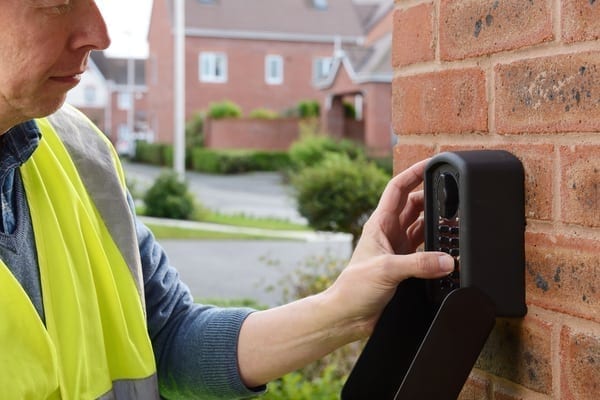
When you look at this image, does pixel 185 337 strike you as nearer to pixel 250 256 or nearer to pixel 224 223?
pixel 250 256

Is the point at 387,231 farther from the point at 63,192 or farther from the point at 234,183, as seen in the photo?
the point at 234,183

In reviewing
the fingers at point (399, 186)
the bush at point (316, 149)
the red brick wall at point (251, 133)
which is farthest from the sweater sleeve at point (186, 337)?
the red brick wall at point (251, 133)

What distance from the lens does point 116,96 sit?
151 ft

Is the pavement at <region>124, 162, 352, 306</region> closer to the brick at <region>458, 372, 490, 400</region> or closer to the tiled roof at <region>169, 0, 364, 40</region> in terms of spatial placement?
the brick at <region>458, 372, 490, 400</region>

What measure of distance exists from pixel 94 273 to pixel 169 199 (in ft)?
48.1

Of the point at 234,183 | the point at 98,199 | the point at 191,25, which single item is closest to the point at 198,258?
the point at 98,199

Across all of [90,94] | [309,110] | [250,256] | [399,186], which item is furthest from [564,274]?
[90,94]

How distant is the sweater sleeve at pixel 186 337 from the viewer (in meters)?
1.71

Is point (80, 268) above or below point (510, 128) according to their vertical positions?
below

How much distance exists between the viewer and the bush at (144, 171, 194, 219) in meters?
16.1

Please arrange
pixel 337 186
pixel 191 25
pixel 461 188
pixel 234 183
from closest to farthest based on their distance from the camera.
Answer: pixel 461 188 → pixel 337 186 → pixel 234 183 → pixel 191 25

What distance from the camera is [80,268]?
4.83 feet

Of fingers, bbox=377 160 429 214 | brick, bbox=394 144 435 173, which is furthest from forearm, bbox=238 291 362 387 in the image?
brick, bbox=394 144 435 173

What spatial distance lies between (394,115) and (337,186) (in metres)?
8.50
